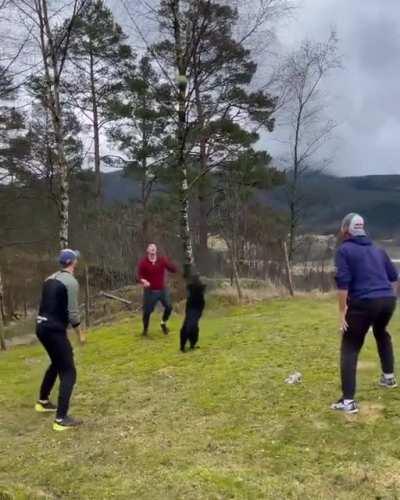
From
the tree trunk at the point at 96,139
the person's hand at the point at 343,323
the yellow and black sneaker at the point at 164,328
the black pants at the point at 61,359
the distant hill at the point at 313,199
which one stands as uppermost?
the tree trunk at the point at 96,139

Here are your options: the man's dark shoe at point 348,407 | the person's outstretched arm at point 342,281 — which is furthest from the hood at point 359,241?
the man's dark shoe at point 348,407

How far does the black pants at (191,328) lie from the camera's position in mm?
9961

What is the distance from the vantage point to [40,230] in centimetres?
2958

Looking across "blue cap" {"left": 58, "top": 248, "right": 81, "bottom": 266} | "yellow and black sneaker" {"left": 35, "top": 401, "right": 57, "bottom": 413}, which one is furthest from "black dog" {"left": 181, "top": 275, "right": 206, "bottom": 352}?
"blue cap" {"left": 58, "top": 248, "right": 81, "bottom": 266}

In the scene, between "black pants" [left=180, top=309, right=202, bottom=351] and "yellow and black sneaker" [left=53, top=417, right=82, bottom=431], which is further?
"black pants" [left=180, top=309, right=202, bottom=351]

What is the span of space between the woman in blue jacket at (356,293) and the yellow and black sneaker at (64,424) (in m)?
2.82

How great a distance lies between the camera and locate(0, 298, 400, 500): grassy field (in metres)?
4.93

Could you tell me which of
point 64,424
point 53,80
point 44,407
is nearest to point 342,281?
point 64,424

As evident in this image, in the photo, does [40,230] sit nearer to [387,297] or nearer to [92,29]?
[92,29]

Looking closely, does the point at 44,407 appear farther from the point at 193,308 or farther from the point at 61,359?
the point at 193,308

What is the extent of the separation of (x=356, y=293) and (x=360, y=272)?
8.2 inches

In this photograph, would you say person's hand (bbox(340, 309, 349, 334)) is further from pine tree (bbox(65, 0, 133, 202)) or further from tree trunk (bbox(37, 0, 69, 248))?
pine tree (bbox(65, 0, 133, 202))

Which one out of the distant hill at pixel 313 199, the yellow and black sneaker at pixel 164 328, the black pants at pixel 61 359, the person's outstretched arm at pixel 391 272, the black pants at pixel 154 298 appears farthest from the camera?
the distant hill at pixel 313 199

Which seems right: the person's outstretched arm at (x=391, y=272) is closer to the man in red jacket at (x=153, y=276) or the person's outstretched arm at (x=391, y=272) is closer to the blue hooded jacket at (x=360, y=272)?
the blue hooded jacket at (x=360, y=272)
